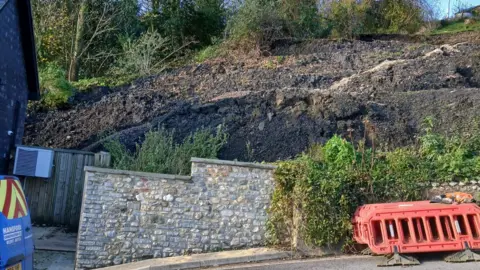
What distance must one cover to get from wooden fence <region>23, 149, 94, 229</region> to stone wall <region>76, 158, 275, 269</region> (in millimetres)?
2301

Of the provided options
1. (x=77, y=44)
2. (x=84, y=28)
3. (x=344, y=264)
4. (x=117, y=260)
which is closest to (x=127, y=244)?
(x=117, y=260)

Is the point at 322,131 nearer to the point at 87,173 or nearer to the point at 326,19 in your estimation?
the point at 87,173

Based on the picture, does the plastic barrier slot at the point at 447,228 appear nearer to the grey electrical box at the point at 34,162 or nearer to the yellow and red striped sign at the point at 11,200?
the yellow and red striped sign at the point at 11,200

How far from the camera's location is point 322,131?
11445 mm

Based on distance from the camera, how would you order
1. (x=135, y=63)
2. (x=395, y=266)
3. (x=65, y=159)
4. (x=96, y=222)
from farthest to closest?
1. (x=135, y=63)
2. (x=65, y=159)
3. (x=96, y=222)
4. (x=395, y=266)

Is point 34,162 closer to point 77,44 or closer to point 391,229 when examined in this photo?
point 391,229

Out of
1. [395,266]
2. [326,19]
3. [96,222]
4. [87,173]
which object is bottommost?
[395,266]

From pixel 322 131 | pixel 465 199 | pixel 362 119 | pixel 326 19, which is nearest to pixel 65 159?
pixel 322 131

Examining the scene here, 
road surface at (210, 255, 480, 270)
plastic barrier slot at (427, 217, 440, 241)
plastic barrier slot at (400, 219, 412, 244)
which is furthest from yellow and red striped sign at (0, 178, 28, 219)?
plastic barrier slot at (427, 217, 440, 241)

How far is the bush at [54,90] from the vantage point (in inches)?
601

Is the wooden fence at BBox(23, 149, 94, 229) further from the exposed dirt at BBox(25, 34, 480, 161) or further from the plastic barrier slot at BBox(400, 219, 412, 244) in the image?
the plastic barrier slot at BBox(400, 219, 412, 244)

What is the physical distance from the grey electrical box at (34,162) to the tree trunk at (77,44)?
9.13 metres

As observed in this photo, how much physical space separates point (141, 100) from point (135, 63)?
4832mm

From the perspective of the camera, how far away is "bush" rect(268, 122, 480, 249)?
8320 millimetres
